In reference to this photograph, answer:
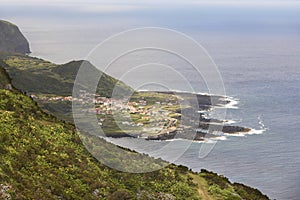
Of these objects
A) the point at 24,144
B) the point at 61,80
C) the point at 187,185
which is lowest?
the point at 61,80

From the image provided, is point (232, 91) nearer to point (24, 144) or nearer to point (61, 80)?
point (61, 80)

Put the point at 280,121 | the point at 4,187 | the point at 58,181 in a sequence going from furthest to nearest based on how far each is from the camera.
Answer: the point at 280,121 → the point at 58,181 → the point at 4,187

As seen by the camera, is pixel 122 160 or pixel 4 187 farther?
pixel 122 160

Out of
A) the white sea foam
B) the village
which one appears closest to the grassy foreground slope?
the village

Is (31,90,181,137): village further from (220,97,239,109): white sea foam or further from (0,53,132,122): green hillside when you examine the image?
(220,97,239,109): white sea foam

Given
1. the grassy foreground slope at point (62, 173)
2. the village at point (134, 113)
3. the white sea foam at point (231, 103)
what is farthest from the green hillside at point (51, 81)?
the grassy foreground slope at point (62, 173)

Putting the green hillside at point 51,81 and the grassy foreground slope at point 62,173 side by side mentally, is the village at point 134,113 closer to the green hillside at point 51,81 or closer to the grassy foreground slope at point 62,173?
the green hillside at point 51,81

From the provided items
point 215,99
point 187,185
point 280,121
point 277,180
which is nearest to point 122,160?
point 187,185

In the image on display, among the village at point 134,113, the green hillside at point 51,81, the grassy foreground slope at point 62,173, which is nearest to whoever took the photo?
the grassy foreground slope at point 62,173
